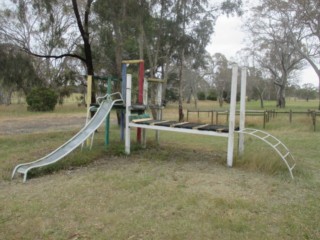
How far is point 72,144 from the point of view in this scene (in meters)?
5.94

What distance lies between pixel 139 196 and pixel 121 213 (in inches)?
23.3

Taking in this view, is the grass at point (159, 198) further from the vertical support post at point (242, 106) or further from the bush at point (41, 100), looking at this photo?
the bush at point (41, 100)

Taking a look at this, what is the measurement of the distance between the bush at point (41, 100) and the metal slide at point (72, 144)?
18.8 m

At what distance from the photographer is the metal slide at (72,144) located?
17.0ft

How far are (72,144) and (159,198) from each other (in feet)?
8.39

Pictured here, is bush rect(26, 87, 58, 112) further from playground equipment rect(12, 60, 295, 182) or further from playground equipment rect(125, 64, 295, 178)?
playground equipment rect(125, 64, 295, 178)

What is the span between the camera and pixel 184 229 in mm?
3213

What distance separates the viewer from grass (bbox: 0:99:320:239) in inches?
127

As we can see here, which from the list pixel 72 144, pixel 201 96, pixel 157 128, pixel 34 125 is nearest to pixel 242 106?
pixel 157 128

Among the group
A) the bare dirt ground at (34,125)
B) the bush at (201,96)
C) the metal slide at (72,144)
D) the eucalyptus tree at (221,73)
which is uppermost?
the eucalyptus tree at (221,73)

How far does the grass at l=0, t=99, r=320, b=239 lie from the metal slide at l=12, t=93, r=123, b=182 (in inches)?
6.8

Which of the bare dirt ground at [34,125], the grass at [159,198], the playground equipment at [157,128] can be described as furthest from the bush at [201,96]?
the grass at [159,198]

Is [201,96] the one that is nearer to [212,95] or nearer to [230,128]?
[212,95]

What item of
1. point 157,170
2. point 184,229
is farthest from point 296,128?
point 184,229
